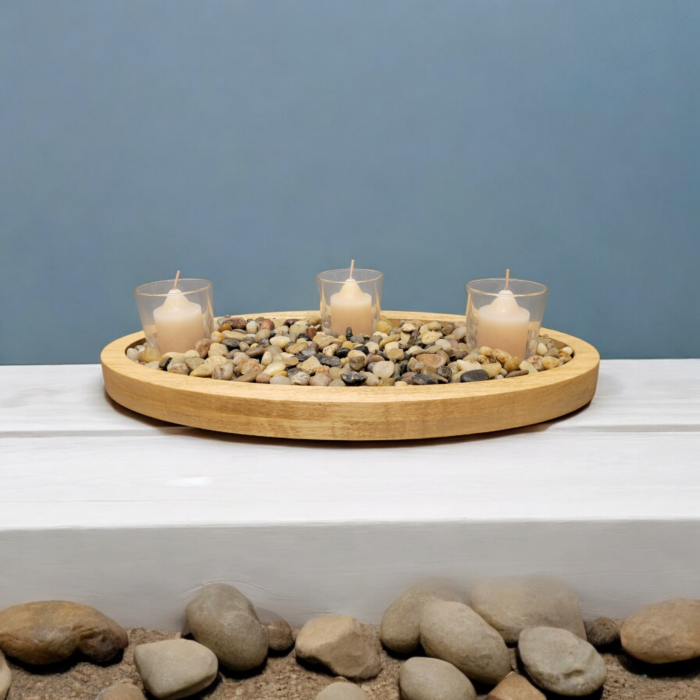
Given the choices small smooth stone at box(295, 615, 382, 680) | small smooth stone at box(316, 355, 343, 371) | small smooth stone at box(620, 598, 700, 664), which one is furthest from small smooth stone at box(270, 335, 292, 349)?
small smooth stone at box(620, 598, 700, 664)

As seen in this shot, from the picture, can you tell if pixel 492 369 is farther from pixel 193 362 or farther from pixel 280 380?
pixel 193 362

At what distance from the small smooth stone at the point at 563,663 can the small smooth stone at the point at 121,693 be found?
333 millimetres

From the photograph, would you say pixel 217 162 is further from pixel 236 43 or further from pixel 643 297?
pixel 643 297

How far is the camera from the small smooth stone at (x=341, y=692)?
545mm

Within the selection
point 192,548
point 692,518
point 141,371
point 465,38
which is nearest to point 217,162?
point 465,38

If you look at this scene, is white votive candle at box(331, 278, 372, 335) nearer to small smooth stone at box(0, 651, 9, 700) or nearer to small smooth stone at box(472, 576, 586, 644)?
small smooth stone at box(472, 576, 586, 644)

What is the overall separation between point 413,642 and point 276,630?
13 cm

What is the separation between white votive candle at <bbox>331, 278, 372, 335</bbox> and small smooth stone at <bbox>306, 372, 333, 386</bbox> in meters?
0.20

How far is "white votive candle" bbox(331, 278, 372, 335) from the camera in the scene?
3.27ft

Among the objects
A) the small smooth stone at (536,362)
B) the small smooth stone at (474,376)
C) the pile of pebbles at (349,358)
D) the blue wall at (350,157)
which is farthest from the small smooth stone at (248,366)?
the blue wall at (350,157)

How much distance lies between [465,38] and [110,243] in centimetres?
97

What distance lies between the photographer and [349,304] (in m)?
1.00

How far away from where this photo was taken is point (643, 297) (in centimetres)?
164

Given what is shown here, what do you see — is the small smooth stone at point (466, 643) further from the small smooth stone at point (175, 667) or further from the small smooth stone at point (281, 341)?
the small smooth stone at point (281, 341)
